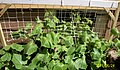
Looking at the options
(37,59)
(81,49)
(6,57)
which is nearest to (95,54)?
(81,49)

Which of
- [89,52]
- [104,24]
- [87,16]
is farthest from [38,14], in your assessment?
[89,52]

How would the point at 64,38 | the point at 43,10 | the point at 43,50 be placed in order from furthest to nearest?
the point at 43,10
the point at 64,38
the point at 43,50

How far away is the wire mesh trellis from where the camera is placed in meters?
3.22

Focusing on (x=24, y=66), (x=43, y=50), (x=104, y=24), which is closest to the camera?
(x=24, y=66)

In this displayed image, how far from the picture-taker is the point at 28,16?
131 inches

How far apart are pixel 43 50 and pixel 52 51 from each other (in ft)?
0.36

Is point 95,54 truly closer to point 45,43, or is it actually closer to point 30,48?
point 45,43

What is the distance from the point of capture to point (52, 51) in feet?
7.34

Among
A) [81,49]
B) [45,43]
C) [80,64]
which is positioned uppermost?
[45,43]

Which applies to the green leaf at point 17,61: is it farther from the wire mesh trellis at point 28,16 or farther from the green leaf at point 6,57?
the wire mesh trellis at point 28,16

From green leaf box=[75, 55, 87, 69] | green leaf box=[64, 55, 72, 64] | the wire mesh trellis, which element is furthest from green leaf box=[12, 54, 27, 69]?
the wire mesh trellis

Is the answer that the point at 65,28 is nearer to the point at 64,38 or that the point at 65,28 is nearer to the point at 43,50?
the point at 64,38

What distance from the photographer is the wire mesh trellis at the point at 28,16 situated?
10.6ft

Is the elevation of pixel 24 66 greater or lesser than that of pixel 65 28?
lesser
